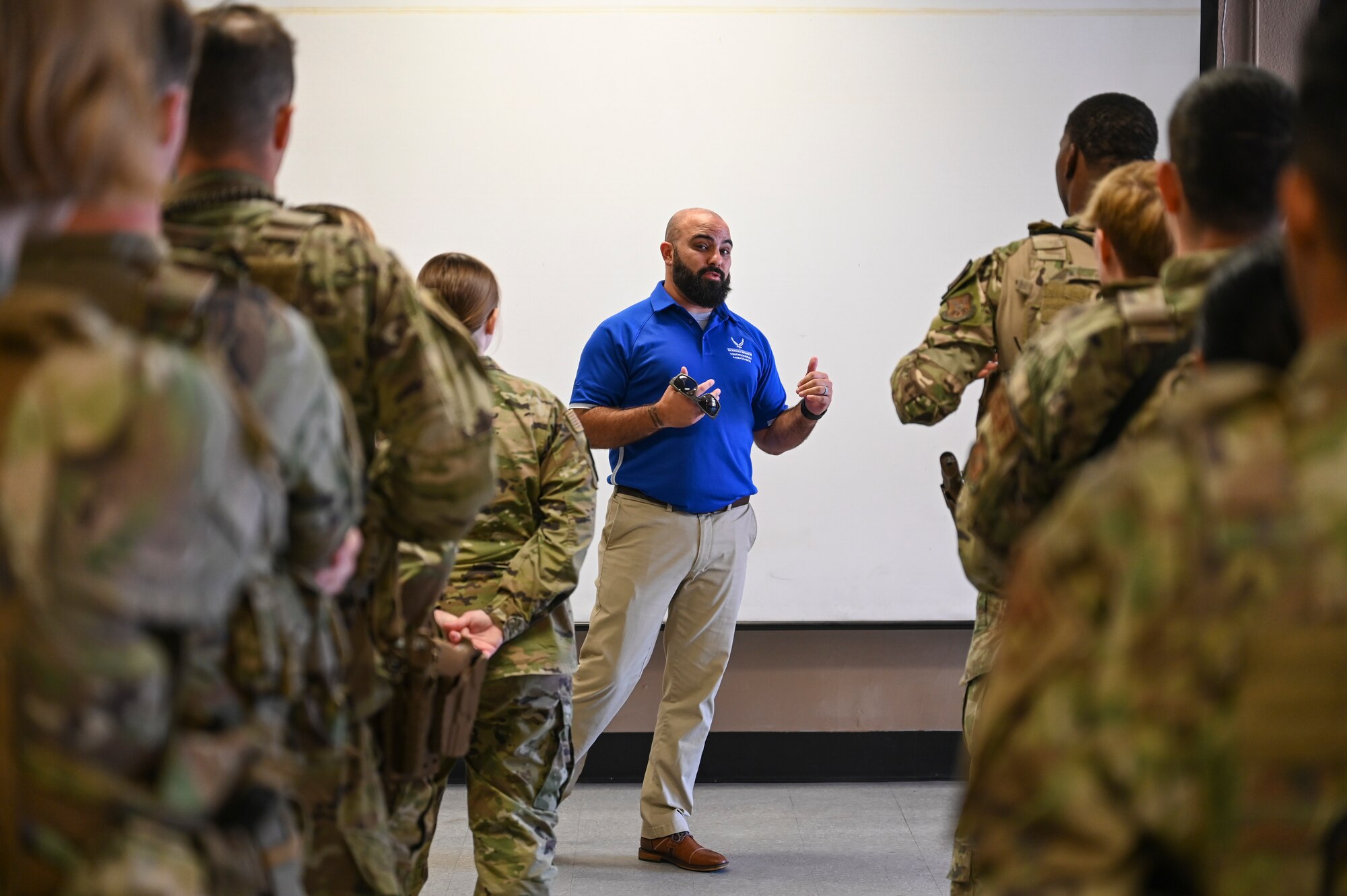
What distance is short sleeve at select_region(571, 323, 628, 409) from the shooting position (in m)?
3.84

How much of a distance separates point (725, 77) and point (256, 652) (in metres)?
3.48

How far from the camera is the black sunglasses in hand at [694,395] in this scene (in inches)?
143

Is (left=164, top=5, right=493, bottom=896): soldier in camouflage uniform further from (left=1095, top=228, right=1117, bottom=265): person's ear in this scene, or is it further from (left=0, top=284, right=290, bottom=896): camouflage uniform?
(left=1095, top=228, right=1117, bottom=265): person's ear

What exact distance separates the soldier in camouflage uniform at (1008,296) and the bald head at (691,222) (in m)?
1.37

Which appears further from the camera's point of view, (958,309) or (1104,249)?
(958,309)

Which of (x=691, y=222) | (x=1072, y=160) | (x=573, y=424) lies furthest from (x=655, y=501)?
(x=1072, y=160)

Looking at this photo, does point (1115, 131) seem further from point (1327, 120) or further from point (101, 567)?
point (101, 567)

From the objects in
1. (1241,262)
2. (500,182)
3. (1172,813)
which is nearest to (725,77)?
(500,182)

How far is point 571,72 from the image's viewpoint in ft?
14.1

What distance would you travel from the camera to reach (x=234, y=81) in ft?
5.16

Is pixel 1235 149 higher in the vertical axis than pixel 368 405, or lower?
higher

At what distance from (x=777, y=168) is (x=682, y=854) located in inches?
86.3

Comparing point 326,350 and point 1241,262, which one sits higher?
point 1241,262

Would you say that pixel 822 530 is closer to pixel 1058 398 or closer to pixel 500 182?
pixel 500 182
